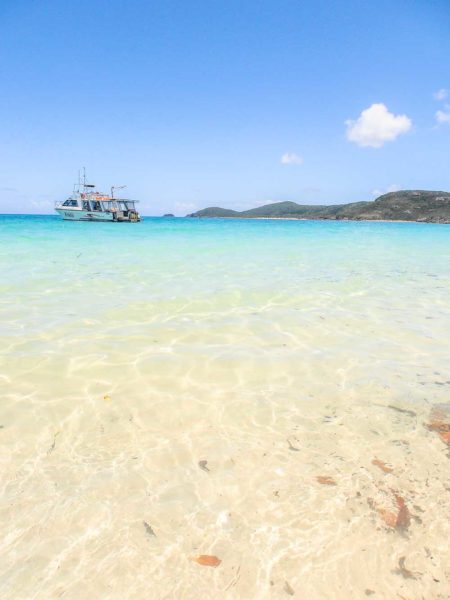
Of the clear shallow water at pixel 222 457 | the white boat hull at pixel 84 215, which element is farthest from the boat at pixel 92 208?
the clear shallow water at pixel 222 457

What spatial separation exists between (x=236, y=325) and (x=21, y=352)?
2989 mm

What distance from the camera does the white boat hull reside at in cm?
6144

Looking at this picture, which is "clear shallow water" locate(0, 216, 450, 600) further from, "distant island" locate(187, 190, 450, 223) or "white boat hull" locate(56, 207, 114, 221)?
"distant island" locate(187, 190, 450, 223)

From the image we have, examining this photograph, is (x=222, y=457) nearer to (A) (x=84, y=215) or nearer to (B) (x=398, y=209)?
(A) (x=84, y=215)

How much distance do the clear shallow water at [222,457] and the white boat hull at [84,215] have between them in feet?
197

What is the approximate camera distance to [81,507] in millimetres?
2225

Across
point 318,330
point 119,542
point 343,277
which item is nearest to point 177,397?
point 119,542

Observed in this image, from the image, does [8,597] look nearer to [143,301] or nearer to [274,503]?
[274,503]

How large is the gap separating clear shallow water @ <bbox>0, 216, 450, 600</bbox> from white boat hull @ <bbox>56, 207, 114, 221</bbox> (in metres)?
60.0

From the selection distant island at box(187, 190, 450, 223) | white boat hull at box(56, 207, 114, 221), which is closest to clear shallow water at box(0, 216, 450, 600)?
white boat hull at box(56, 207, 114, 221)

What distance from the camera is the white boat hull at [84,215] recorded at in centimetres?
6144

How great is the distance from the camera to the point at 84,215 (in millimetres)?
61750

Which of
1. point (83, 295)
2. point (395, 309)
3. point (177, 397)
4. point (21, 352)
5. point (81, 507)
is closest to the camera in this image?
point (81, 507)

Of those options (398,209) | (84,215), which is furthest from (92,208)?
(398,209)
